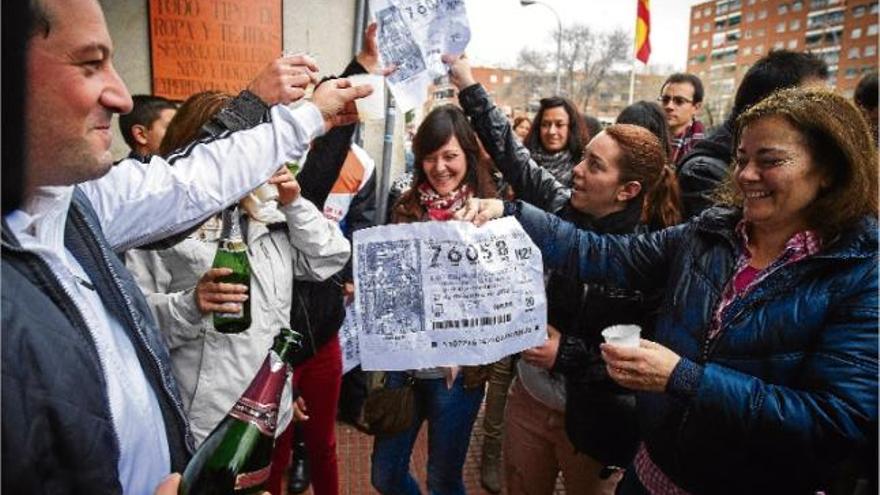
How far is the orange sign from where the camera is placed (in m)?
4.15

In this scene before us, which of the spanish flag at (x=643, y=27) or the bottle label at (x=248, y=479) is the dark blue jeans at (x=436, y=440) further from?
the spanish flag at (x=643, y=27)

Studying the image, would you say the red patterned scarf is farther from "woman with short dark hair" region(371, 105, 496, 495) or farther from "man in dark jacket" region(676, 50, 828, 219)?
"man in dark jacket" region(676, 50, 828, 219)

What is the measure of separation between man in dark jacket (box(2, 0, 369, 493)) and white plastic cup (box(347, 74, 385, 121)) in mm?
903

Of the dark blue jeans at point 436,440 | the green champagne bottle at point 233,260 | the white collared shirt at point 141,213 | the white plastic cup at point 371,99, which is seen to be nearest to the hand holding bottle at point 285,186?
the green champagne bottle at point 233,260

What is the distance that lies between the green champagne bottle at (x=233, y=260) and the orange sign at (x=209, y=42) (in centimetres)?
257

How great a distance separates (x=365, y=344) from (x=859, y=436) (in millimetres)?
1350

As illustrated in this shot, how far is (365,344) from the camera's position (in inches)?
71.7

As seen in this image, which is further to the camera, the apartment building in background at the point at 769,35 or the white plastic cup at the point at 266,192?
A: the apartment building in background at the point at 769,35

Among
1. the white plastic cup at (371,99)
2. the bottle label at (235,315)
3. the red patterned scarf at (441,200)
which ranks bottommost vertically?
the bottle label at (235,315)

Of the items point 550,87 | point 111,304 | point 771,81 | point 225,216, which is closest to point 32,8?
point 111,304

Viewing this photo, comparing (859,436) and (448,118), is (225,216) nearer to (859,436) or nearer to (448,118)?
(448,118)

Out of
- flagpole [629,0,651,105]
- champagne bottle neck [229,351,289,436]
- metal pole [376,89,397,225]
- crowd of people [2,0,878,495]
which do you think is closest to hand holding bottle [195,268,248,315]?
crowd of people [2,0,878,495]

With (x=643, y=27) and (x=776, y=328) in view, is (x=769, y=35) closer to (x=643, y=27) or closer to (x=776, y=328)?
(x=643, y=27)

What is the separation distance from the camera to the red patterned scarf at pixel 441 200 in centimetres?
253
